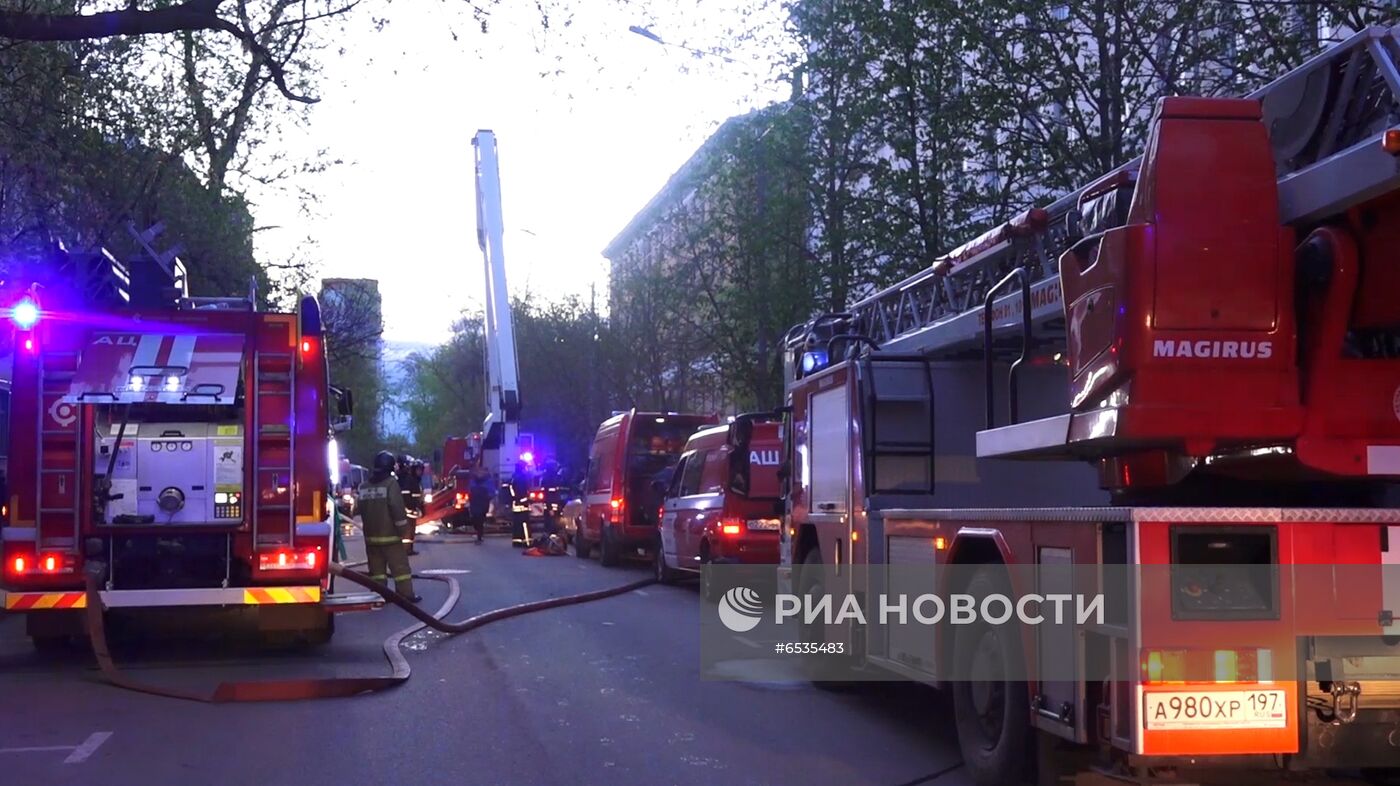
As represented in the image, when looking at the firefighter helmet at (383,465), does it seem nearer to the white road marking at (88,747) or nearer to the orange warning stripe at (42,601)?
the orange warning stripe at (42,601)

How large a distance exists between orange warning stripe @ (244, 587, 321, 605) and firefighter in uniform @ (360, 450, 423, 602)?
3.14m

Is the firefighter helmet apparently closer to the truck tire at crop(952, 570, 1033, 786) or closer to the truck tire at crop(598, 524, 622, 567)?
the truck tire at crop(598, 524, 622, 567)

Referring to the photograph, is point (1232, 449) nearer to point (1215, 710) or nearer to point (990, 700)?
point (1215, 710)

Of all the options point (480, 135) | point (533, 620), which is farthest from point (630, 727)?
point (480, 135)

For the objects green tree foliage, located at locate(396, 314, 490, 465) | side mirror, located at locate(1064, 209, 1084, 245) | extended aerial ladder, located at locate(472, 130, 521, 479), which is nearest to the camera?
side mirror, located at locate(1064, 209, 1084, 245)

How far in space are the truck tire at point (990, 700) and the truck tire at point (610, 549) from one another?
15.8m

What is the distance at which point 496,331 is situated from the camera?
3444 cm

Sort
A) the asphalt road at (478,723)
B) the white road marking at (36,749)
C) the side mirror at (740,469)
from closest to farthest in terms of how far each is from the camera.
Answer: the asphalt road at (478,723), the white road marking at (36,749), the side mirror at (740,469)

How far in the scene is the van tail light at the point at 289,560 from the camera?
38.2 ft

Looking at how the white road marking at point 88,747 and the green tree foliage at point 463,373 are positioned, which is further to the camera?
the green tree foliage at point 463,373

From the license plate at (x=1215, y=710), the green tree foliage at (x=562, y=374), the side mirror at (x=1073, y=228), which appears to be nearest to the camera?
the license plate at (x=1215, y=710)

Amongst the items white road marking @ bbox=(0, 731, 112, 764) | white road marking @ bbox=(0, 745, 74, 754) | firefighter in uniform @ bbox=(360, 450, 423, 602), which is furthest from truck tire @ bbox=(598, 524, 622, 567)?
white road marking @ bbox=(0, 745, 74, 754)

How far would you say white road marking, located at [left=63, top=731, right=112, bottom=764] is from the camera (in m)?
8.19

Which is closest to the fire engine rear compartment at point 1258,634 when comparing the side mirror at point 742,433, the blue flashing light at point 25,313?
the side mirror at point 742,433
